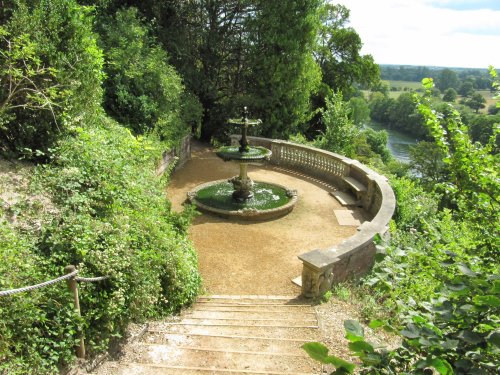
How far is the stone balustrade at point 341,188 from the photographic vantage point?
21.7 ft

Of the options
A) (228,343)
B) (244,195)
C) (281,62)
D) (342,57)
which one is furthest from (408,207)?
(342,57)

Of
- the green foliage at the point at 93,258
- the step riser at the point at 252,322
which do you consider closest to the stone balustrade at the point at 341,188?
the step riser at the point at 252,322

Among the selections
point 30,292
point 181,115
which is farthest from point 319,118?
point 30,292

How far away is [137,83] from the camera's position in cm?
1284

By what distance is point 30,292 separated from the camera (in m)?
3.58

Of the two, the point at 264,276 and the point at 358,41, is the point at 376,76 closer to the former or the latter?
the point at 358,41

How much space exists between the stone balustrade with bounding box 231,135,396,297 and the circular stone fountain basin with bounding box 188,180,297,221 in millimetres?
2266

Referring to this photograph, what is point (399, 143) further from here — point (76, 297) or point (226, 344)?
point (76, 297)

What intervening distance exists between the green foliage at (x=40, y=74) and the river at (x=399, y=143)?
73.0 metres

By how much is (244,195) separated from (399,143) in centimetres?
7841

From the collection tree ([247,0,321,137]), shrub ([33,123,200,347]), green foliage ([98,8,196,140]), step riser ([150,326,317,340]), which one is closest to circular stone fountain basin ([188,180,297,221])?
shrub ([33,123,200,347])

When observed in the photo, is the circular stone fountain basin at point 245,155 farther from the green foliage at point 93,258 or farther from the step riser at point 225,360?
the step riser at point 225,360

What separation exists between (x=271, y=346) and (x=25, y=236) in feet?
10.9

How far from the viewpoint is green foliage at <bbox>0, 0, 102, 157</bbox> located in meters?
6.11
